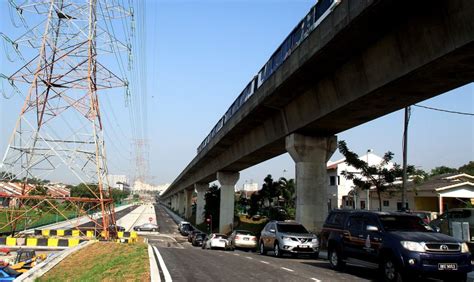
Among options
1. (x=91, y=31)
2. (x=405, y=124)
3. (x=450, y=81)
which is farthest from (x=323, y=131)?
(x=91, y=31)

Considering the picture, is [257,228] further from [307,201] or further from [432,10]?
[432,10]

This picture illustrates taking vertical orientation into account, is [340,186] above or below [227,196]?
above

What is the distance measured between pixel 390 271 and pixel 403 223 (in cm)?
175

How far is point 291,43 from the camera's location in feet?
69.9

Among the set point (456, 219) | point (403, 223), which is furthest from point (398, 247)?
point (456, 219)

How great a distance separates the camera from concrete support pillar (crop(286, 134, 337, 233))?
2500cm

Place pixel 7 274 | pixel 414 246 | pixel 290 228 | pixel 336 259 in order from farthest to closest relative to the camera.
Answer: pixel 290 228 < pixel 7 274 < pixel 336 259 < pixel 414 246

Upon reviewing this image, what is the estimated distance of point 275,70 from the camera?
22859 mm

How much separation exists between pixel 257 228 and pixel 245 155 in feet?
58.1

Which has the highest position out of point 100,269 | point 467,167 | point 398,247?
point 467,167

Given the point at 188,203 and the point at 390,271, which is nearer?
the point at 390,271

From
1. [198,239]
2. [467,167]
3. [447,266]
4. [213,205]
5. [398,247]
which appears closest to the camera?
[447,266]

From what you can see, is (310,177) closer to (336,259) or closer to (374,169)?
(374,169)

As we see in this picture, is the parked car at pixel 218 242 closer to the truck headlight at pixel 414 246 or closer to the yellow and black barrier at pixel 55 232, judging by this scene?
the yellow and black barrier at pixel 55 232
